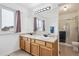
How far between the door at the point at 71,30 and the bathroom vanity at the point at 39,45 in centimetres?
21

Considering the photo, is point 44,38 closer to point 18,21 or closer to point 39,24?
point 39,24

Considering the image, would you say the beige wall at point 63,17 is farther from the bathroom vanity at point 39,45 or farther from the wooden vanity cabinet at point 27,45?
the wooden vanity cabinet at point 27,45

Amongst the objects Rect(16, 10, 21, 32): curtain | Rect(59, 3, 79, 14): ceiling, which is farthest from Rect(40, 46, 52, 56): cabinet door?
Rect(59, 3, 79, 14): ceiling

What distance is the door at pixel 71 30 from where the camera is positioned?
4.33 ft

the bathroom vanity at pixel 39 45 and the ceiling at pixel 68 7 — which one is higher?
the ceiling at pixel 68 7

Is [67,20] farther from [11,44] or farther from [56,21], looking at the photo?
[11,44]

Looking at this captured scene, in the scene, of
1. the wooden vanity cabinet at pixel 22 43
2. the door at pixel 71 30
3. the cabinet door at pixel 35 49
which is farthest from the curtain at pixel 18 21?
the door at pixel 71 30

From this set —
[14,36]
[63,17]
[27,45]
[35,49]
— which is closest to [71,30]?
[63,17]

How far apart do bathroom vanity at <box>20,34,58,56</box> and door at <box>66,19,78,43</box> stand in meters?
0.21

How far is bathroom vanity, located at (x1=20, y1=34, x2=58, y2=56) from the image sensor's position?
1.33m

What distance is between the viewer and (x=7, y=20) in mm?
1354

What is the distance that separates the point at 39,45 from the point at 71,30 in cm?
55

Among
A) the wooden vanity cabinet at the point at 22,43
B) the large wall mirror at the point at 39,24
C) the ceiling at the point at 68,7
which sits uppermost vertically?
the ceiling at the point at 68,7

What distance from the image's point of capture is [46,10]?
1362mm
